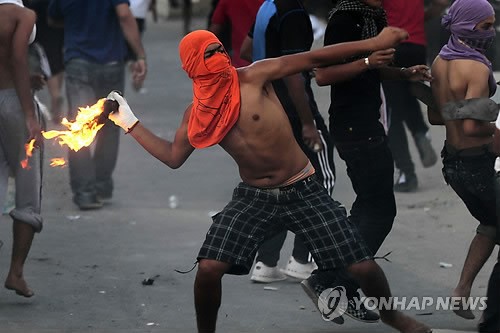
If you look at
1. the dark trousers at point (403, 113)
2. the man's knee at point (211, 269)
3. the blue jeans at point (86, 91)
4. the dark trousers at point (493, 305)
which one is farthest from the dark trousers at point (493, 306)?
the blue jeans at point (86, 91)

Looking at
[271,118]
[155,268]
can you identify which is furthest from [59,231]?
[271,118]

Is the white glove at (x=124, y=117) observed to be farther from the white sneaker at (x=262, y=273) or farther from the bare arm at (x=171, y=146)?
the white sneaker at (x=262, y=273)

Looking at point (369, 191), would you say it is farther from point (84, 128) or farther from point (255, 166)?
point (84, 128)

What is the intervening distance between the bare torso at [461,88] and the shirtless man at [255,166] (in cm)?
58

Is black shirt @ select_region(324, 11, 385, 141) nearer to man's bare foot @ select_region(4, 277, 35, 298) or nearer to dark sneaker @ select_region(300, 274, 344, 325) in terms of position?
dark sneaker @ select_region(300, 274, 344, 325)

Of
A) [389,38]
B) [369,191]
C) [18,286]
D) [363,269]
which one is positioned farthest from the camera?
[18,286]

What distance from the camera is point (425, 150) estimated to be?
10.5 m

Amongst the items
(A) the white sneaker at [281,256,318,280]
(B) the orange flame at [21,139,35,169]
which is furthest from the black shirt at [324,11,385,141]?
(B) the orange flame at [21,139,35,169]

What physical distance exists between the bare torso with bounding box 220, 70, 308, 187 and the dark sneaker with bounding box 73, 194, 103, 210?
3.83 meters

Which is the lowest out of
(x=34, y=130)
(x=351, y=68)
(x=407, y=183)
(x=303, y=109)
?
(x=407, y=183)

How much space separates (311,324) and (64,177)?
192 inches

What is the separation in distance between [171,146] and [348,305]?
1.24 m

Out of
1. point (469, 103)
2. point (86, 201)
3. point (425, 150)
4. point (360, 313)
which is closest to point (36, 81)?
point (86, 201)

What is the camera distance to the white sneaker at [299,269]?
747 centimetres
